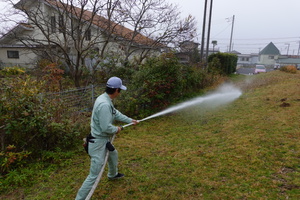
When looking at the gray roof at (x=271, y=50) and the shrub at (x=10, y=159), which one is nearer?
the shrub at (x=10, y=159)

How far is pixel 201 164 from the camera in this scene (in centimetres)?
397

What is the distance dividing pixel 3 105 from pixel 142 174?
2993 mm

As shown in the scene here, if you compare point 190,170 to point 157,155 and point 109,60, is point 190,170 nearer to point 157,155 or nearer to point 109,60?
point 157,155

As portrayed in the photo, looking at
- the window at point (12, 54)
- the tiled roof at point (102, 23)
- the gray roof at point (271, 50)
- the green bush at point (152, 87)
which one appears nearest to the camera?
the green bush at point (152, 87)

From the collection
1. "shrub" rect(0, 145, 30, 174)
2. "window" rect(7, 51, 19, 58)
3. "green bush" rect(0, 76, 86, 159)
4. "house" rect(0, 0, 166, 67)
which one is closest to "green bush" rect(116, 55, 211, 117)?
"house" rect(0, 0, 166, 67)

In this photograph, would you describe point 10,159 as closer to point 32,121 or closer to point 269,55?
point 32,121

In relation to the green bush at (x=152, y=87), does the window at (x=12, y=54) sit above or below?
above

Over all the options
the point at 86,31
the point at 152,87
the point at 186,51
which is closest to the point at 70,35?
the point at 86,31

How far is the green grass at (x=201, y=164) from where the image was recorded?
315cm

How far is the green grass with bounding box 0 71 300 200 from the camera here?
10.3 feet

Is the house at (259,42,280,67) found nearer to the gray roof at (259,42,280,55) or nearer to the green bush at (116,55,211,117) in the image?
the gray roof at (259,42,280,55)

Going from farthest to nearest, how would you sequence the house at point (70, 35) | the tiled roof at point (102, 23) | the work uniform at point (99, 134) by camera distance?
the tiled roof at point (102, 23) < the house at point (70, 35) < the work uniform at point (99, 134)

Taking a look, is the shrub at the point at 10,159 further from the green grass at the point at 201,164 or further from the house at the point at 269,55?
the house at the point at 269,55

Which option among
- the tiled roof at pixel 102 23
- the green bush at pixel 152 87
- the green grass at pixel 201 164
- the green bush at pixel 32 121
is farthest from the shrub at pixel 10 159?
the tiled roof at pixel 102 23
